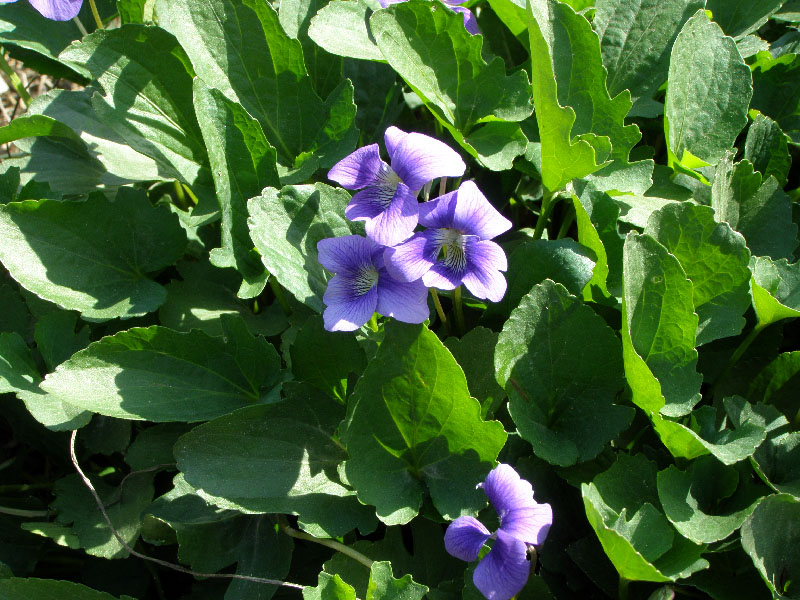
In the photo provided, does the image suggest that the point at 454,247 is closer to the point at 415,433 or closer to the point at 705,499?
the point at 415,433

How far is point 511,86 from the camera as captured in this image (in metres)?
1.78

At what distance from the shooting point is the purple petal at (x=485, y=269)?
1.31m

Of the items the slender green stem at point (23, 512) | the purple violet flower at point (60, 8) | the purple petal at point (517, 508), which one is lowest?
the slender green stem at point (23, 512)

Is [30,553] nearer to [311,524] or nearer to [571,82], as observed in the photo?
[311,524]

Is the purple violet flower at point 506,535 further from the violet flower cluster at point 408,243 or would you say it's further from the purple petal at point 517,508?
the violet flower cluster at point 408,243

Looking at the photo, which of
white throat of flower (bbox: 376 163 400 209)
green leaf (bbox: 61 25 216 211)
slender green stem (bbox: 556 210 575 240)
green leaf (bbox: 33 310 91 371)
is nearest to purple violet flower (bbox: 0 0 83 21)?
green leaf (bbox: 61 25 216 211)

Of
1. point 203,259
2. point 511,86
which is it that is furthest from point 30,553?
point 511,86

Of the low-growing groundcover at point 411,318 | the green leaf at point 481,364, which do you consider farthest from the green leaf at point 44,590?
the green leaf at point 481,364

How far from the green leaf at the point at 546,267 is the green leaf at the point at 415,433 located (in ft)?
1.14

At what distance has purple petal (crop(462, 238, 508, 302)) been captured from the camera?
4.30 ft

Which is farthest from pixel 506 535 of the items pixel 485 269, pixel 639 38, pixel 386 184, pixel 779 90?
pixel 779 90

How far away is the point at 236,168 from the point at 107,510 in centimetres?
83

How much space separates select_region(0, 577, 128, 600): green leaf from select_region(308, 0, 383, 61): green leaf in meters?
1.25

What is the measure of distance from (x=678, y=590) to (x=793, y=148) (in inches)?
51.4
